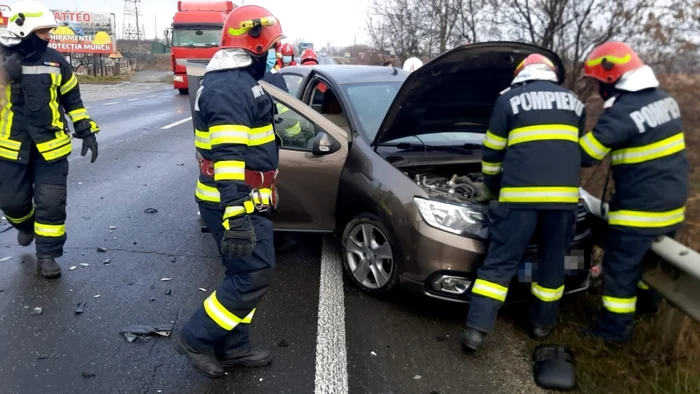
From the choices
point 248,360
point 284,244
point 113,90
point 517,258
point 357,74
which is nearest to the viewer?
point 248,360

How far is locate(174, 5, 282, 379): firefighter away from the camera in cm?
280

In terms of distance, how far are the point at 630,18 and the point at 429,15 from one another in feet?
21.0

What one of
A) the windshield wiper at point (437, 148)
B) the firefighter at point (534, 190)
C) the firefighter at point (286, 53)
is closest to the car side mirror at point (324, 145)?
the windshield wiper at point (437, 148)

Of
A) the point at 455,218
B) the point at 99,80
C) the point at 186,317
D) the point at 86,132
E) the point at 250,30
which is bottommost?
the point at 99,80

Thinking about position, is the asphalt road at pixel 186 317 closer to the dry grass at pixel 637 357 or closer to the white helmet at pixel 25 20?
the dry grass at pixel 637 357

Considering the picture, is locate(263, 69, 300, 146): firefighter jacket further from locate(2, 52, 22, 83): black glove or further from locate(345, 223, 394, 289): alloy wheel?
locate(2, 52, 22, 83): black glove

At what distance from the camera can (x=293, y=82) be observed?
6484mm

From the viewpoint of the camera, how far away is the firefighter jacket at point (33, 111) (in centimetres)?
427

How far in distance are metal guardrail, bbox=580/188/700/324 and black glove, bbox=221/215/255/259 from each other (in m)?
2.23

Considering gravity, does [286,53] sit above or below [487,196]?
above

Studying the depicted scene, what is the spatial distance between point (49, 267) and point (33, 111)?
3.89ft

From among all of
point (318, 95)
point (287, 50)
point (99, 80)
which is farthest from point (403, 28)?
point (99, 80)

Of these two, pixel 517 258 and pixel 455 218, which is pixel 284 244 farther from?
pixel 517 258

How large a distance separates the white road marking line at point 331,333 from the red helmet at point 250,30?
1.79 metres
